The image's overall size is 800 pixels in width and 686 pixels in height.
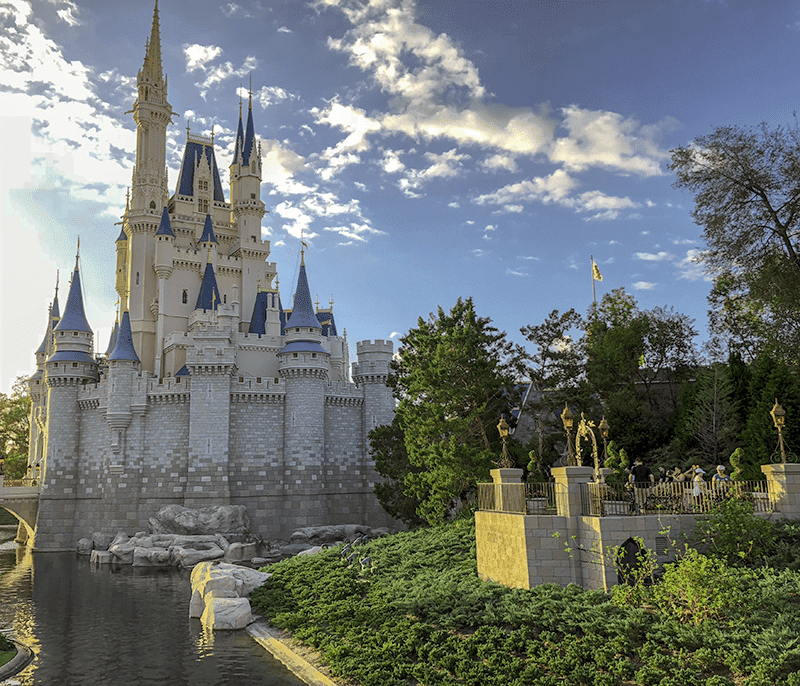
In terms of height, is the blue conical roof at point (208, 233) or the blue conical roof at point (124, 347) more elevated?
the blue conical roof at point (208, 233)

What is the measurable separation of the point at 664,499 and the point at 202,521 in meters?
29.1

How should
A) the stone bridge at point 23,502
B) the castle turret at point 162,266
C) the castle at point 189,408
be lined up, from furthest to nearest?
the castle turret at point 162,266 < the stone bridge at point 23,502 < the castle at point 189,408

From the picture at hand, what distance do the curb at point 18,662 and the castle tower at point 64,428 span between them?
2753cm

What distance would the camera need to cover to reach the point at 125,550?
36844 millimetres

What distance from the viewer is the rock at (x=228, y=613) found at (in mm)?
19800

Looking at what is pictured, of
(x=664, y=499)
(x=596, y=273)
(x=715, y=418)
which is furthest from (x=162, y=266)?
(x=664, y=499)

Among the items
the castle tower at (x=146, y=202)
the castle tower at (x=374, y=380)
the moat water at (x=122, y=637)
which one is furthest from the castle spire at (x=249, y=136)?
the moat water at (x=122, y=637)

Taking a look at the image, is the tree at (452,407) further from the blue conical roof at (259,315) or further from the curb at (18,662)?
the blue conical roof at (259,315)

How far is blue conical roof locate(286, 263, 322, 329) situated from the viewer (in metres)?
44.1

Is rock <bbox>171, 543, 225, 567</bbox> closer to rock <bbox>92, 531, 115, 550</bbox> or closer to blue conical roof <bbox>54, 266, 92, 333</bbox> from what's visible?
rock <bbox>92, 531, 115, 550</bbox>

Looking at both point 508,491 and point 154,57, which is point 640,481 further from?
point 154,57

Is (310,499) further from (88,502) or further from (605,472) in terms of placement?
(605,472)

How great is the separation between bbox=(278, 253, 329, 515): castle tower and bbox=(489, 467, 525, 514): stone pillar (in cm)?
2519

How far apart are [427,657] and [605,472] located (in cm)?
796
